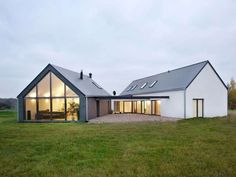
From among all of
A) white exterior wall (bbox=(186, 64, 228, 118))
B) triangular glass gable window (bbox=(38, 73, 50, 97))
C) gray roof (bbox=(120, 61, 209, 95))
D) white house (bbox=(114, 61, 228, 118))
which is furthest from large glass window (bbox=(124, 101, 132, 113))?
triangular glass gable window (bbox=(38, 73, 50, 97))

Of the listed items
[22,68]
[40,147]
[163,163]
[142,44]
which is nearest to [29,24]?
[22,68]

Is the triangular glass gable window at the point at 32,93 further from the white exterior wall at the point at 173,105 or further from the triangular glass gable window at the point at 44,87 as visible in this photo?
the white exterior wall at the point at 173,105

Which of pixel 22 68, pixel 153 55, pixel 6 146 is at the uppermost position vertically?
pixel 153 55

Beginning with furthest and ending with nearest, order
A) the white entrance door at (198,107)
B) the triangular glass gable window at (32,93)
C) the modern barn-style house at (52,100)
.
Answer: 1. the white entrance door at (198,107)
2. the triangular glass gable window at (32,93)
3. the modern barn-style house at (52,100)

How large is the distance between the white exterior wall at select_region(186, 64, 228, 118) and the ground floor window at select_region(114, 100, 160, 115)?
175 inches

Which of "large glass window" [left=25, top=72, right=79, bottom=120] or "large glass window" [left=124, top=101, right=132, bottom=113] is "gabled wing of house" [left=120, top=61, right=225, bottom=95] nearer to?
"large glass window" [left=124, top=101, right=132, bottom=113]

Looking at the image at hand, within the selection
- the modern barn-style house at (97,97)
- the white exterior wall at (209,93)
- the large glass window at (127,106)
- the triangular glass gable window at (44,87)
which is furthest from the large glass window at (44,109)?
the large glass window at (127,106)

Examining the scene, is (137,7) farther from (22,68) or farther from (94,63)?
(94,63)

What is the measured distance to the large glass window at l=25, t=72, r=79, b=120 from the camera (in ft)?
57.9

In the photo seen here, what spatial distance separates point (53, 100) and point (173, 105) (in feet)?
35.6

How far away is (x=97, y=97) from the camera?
20.3m

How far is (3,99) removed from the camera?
3978 centimetres

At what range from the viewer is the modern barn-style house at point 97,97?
1766 cm

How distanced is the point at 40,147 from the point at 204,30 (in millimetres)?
22071
